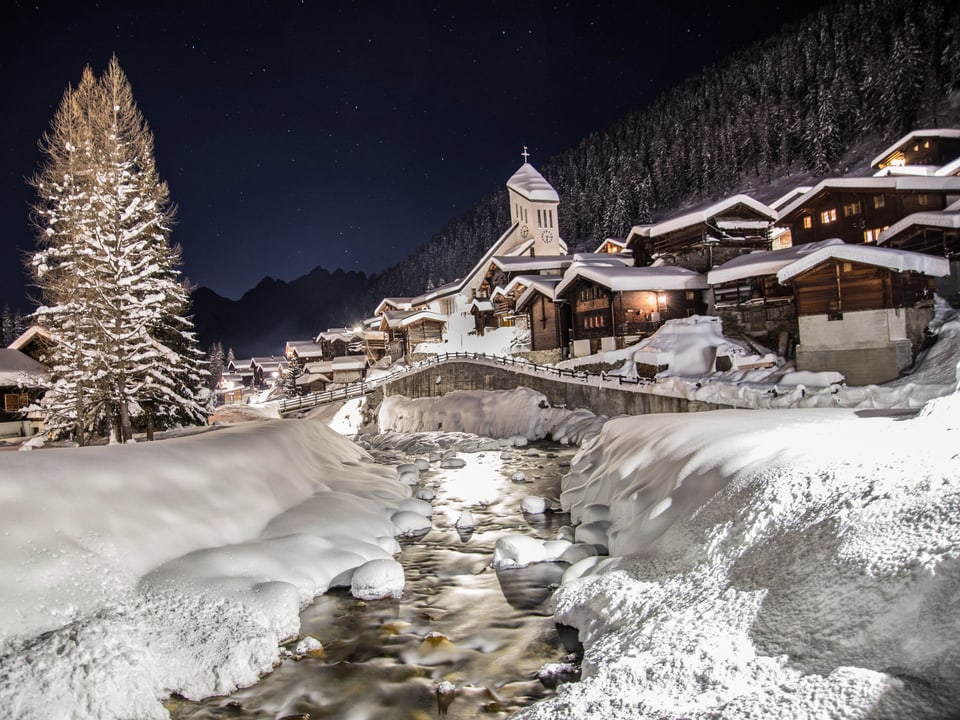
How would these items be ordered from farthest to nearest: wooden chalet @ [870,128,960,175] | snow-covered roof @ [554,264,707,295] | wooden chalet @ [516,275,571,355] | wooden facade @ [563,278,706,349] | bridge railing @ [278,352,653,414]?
wooden chalet @ [516,275,571,355], wooden chalet @ [870,128,960,175], bridge railing @ [278,352,653,414], wooden facade @ [563,278,706,349], snow-covered roof @ [554,264,707,295]

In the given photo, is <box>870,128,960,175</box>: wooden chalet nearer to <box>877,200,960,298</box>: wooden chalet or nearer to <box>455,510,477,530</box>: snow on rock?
<box>877,200,960,298</box>: wooden chalet

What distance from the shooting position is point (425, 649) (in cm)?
777

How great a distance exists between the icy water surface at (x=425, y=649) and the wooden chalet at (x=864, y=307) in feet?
58.3

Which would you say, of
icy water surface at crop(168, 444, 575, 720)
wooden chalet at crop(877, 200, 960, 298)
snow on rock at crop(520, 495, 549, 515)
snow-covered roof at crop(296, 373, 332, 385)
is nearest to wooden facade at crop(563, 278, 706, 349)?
wooden chalet at crop(877, 200, 960, 298)

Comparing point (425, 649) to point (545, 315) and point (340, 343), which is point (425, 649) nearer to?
point (545, 315)

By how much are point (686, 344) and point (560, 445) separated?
903 cm

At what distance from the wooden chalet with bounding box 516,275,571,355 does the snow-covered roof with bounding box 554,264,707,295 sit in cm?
472

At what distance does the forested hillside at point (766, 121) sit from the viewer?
59719mm

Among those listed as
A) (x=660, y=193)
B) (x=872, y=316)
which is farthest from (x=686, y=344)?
(x=660, y=193)

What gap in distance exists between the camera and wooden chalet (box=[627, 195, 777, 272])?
1398 inches

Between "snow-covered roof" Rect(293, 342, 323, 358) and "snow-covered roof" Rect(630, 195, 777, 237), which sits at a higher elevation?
"snow-covered roof" Rect(630, 195, 777, 237)

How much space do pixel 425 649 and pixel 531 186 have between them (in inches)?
2327

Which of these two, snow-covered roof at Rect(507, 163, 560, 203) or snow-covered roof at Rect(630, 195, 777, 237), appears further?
snow-covered roof at Rect(507, 163, 560, 203)

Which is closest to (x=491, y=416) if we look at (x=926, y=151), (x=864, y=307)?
(x=864, y=307)
